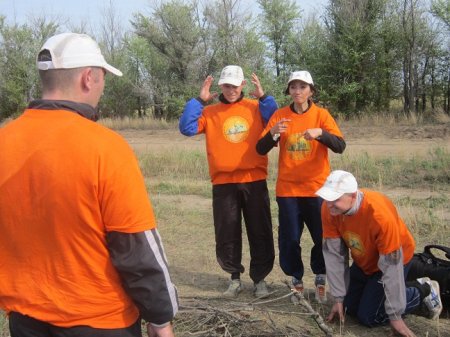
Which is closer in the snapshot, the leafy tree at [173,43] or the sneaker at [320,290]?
the sneaker at [320,290]

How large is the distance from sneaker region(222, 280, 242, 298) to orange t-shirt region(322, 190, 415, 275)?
122 cm

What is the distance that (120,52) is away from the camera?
35406mm

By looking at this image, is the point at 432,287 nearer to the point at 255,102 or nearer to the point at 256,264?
the point at 256,264

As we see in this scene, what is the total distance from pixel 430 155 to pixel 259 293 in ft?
24.5

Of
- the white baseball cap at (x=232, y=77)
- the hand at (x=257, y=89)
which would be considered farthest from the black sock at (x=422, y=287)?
the white baseball cap at (x=232, y=77)

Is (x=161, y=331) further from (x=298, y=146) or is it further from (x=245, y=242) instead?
(x=245, y=242)

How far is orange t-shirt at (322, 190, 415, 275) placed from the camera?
145 inches

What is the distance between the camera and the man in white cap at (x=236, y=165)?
4.66m

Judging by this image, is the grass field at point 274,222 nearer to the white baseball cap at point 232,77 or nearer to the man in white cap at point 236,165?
the man in white cap at point 236,165

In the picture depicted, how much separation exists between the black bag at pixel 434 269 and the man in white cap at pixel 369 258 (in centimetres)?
14

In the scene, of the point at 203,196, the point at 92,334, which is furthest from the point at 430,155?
the point at 92,334

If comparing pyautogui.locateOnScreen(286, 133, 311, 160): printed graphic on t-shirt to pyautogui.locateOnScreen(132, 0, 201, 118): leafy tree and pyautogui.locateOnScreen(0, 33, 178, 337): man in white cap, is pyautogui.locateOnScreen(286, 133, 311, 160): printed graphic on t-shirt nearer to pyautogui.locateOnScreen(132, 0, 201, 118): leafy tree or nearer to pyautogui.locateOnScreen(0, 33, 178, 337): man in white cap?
pyautogui.locateOnScreen(0, 33, 178, 337): man in white cap

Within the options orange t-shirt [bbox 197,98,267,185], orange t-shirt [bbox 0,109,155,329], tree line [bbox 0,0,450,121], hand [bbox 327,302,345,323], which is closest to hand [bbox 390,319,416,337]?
hand [bbox 327,302,345,323]

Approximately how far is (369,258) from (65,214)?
284 cm
